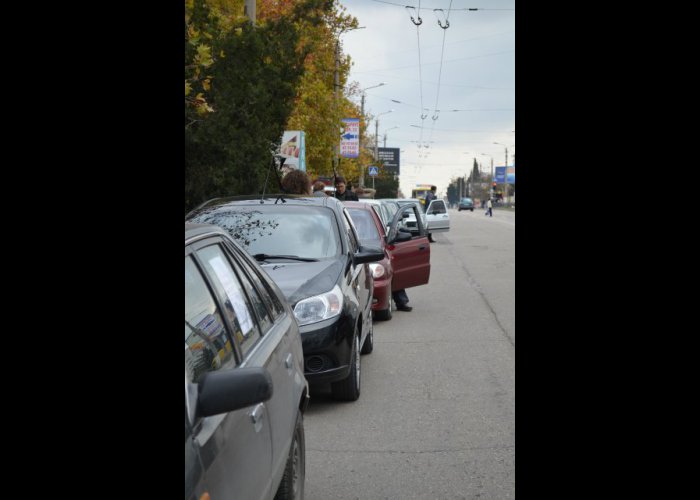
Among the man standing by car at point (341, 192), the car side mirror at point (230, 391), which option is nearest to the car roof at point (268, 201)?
the car side mirror at point (230, 391)

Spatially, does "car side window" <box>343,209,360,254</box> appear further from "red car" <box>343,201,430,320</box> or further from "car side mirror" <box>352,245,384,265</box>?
"red car" <box>343,201,430,320</box>

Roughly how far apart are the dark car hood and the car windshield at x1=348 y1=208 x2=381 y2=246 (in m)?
4.64

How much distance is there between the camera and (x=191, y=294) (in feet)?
9.42

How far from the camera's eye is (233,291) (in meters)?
3.46

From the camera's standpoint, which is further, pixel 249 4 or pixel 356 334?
pixel 249 4

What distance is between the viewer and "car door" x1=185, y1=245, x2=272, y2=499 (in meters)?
2.45

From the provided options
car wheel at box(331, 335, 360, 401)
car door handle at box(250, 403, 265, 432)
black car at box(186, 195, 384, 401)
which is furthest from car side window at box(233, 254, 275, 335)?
car wheel at box(331, 335, 360, 401)

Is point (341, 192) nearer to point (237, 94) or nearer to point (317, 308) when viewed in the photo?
point (237, 94)

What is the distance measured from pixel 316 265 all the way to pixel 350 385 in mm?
1099

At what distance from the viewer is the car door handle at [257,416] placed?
9.67ft
